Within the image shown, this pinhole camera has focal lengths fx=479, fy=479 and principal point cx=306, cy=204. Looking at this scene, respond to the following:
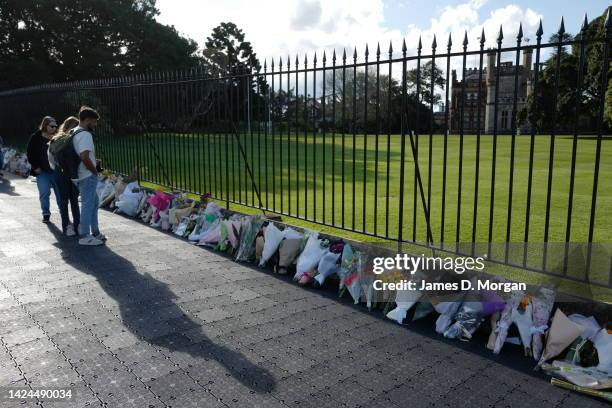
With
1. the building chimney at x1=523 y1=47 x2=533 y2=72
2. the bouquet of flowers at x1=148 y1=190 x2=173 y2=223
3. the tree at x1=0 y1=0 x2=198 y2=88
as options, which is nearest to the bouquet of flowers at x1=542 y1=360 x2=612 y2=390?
the building chimney at x1=523 y1=47 x2=533 y2=72

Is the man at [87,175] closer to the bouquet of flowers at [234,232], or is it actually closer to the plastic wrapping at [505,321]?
the bouquet of flowers at [234,232]

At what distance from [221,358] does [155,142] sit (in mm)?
7404

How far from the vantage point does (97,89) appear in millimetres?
11133

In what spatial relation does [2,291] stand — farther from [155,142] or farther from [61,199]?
[155,142]

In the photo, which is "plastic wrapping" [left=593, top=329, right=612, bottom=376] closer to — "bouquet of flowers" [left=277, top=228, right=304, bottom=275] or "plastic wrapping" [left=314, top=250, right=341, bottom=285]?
"plastic wrapping" [left=314, top=250, right=341, bottom=285]

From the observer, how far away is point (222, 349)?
Result: 3.71 meters

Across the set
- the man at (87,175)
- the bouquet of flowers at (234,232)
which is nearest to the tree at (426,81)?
the bouquet of flowers at (234,232)

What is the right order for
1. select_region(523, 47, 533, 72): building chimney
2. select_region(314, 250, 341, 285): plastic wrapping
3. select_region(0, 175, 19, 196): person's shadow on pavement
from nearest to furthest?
1. select_region(523, 47, 533, 72): building chimney
2. select_region(314, 250, 341, 285): plastic wrapping
3. select_region(0, 175, 19, 196): person's shadow on pavement

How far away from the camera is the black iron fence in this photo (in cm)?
412

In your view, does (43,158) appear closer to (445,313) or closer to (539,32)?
(445,313)

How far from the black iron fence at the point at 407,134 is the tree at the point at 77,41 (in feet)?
58.9

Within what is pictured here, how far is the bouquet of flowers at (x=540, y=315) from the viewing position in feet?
11.7

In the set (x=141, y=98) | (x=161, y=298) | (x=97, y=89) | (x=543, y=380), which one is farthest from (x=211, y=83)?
(x=543, y=380)

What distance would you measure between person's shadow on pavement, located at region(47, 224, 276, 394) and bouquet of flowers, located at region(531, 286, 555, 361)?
77.8 inches
